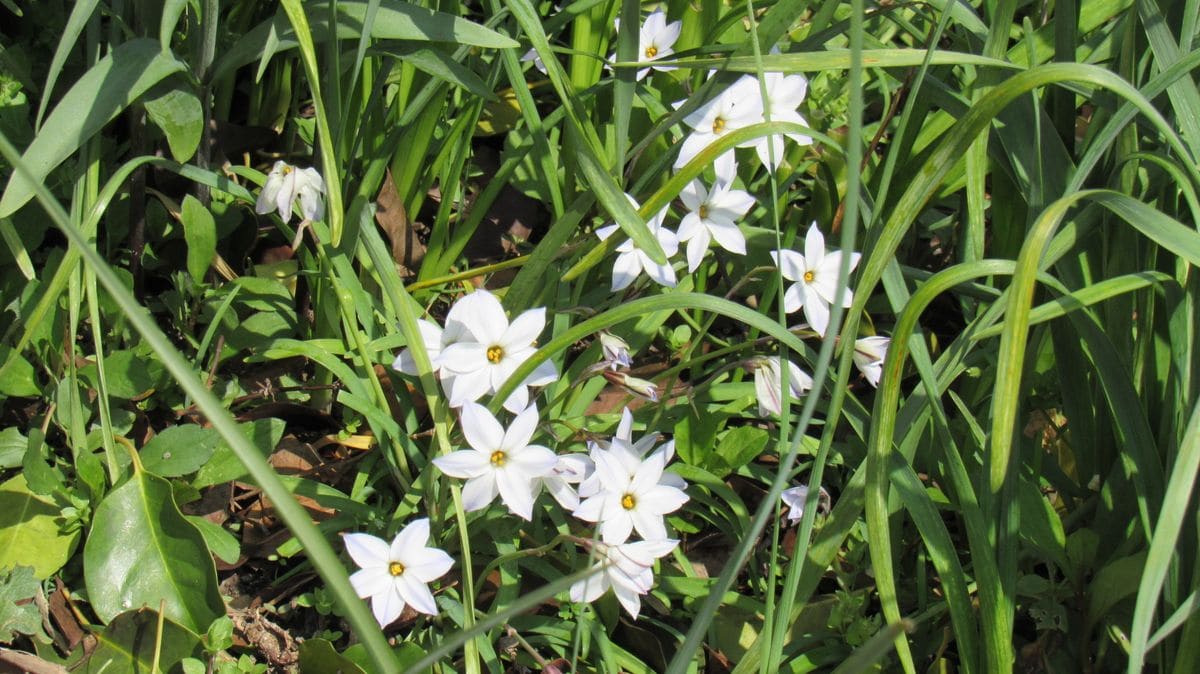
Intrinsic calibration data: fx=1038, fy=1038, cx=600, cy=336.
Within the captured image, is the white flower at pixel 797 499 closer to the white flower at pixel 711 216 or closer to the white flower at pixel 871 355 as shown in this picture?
the white flower at pixel 871 355

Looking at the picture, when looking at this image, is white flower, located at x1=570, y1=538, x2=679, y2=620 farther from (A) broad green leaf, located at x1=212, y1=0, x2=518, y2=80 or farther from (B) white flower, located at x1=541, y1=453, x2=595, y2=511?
(A) broad green leaf, located at x1=212, y1=0, x2=518, y2=80

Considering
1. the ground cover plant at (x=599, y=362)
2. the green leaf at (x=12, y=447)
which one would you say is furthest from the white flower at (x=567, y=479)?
the green leaf at (x=12, y=447)

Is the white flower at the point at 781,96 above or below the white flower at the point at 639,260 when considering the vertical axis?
above

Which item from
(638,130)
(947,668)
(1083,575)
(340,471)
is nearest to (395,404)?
(340,471)

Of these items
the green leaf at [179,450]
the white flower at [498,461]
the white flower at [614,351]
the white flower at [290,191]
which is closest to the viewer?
the white flower at [498,461]

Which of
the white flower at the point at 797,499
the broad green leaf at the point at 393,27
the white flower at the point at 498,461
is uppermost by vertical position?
the broad green leaf at the point at 393,27

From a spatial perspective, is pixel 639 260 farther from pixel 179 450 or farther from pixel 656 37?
pixel 179 450

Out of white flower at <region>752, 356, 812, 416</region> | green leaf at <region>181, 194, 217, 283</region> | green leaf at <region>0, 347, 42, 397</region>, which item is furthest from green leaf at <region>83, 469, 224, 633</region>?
white flower at <region>752, 356, 812, 416</region>
